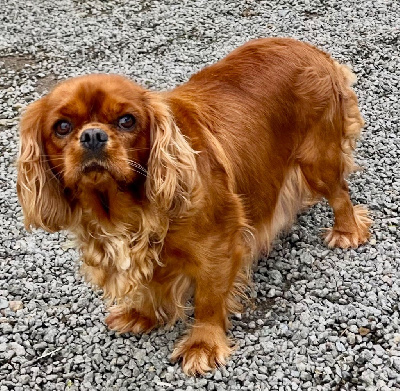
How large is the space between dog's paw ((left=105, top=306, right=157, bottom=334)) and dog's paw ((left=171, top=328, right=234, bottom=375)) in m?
0.24

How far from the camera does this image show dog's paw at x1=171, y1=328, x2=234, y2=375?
3225 mm

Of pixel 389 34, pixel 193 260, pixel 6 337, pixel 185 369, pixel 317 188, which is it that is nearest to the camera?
pixel 193 260

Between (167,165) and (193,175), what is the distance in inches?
6.4

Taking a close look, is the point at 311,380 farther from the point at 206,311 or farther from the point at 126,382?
the point at 126,382

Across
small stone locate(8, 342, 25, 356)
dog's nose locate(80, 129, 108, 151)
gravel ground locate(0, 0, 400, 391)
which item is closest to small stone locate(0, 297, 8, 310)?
gravel ground locate(0, 0, 400, 391)

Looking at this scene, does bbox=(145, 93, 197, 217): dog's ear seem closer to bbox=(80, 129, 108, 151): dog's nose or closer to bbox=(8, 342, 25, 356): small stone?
bbox=(80, 129, 108, 151): dog's nose

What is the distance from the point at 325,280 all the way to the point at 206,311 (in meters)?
0.84

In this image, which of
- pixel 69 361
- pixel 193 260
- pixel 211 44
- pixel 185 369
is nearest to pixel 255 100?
pixel 193 260

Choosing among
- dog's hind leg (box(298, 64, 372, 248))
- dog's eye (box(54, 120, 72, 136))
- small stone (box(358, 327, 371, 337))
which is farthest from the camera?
dog's hind leg (box(298, 64, 372, 248))

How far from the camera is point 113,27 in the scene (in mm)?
7285

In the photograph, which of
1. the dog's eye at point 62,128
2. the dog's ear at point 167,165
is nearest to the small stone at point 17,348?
the dog's ear at point 167,165

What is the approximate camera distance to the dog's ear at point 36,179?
2691 millimetres

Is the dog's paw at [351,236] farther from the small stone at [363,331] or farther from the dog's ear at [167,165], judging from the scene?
the dog's ear at [167,165]

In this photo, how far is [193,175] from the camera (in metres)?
2.77
